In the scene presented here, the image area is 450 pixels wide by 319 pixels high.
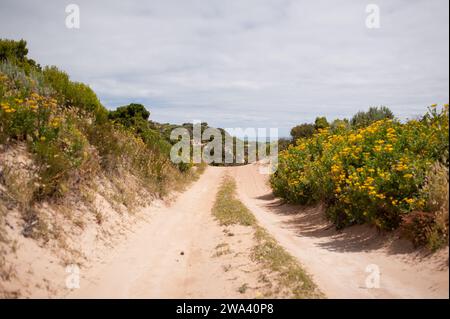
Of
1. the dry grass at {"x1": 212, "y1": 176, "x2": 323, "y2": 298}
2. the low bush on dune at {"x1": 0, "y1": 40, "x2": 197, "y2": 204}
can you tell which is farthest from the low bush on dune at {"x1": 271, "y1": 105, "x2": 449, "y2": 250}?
the low bush on dune at {"x1": 0, "y1": 40, "x2": 197, "y2": 204}

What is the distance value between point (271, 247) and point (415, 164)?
11.3 feet

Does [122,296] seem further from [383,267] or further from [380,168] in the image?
[380,168]

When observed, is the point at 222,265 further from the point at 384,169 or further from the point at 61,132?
the point at 61,132

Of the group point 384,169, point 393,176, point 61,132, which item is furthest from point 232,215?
point 61,132

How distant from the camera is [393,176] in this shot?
7363 mm

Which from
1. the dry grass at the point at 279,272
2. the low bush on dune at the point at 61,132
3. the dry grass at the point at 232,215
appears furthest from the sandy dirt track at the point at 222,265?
the low bush on dune at the point at 61,132

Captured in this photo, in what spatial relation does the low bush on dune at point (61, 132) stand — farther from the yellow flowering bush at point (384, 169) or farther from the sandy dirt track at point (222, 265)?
the yellow flowering bush at point (384, 169)

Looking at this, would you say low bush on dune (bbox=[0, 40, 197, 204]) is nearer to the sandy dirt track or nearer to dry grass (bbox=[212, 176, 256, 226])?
the sandy dirt track

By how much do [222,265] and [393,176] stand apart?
4.06 metres

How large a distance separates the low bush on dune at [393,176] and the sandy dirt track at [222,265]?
1.68 ft

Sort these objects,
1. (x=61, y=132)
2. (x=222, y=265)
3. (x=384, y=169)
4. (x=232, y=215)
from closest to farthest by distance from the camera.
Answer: (x=222, y=265) → (x=384, y=169) → (x=61, y=132) → (x=232, y=215)

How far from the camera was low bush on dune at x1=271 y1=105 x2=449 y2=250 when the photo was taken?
21.2ft

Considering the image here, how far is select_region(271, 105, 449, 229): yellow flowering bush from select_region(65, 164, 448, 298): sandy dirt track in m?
0.60
